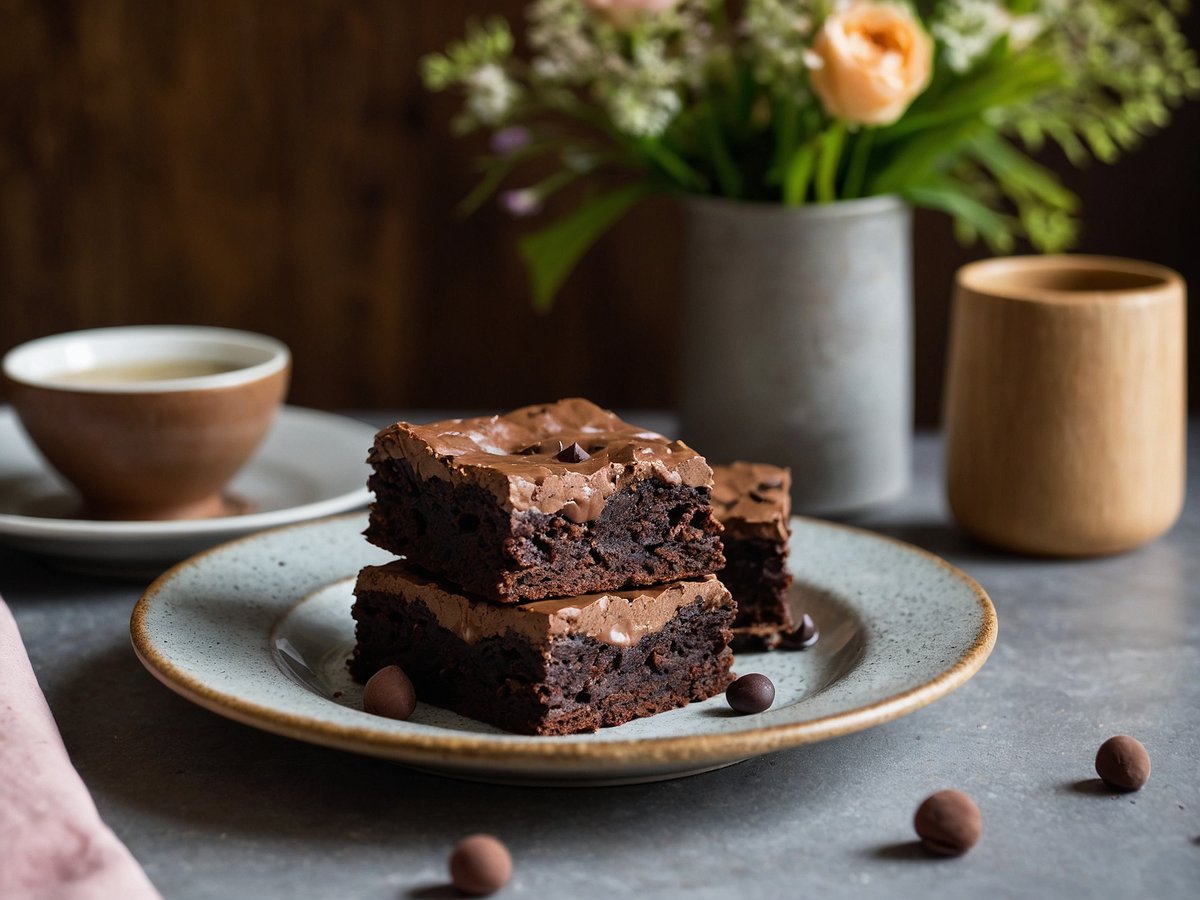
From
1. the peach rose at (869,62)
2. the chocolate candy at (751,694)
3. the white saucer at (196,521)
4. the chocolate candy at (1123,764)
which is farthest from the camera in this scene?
the peach rose at (869,62)

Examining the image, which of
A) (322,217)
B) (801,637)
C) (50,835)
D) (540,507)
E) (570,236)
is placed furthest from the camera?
(322,217)

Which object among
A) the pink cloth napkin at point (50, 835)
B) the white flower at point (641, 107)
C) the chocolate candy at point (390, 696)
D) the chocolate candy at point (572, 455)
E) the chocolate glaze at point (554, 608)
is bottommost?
the chocolate candy at point (390, 696)

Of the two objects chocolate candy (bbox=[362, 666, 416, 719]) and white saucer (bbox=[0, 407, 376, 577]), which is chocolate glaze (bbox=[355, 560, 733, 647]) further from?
white saucer (bbox=[0, 407, 376, 577])

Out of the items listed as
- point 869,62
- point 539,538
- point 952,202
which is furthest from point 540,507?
point 952,202

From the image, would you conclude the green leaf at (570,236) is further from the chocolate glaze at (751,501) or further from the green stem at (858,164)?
the chocolate glaze at (751,501)

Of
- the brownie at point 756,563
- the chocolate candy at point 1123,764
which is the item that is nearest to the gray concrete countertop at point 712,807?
the chocolate candy at point 1123,764

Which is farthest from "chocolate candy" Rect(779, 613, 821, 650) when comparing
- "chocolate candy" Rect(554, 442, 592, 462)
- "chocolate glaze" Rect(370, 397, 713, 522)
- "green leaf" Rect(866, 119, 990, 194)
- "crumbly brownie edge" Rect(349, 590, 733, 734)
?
"green leaf" Rect(866, 119, 990, 194)

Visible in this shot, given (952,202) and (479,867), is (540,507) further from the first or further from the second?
(952,202)
